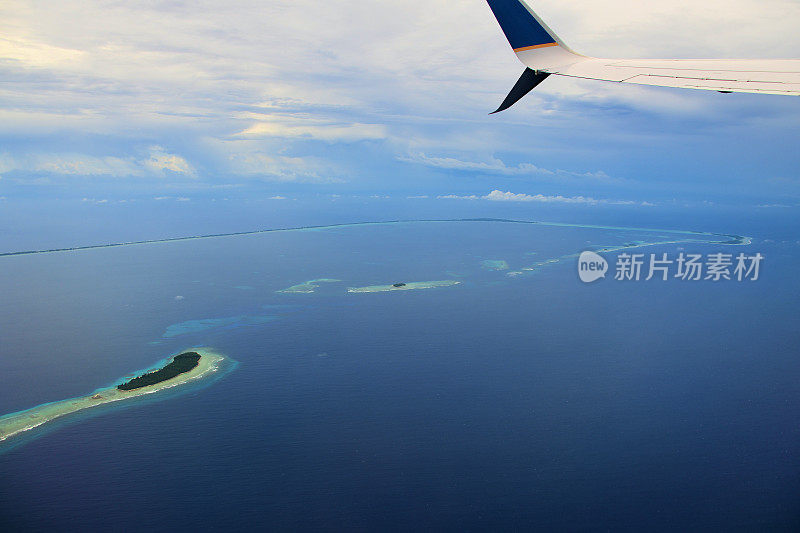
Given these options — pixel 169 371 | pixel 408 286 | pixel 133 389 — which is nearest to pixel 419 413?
pixel 169 371

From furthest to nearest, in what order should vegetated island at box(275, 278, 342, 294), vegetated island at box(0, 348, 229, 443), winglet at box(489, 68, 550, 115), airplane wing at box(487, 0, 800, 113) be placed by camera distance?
vegetated island at box(275, 278, 342, 294), vegetated island at box(0, 348, 229, 443), winglet at box(489, 68, 550, 115), airplane wing at box(487, 0, 800, 113)

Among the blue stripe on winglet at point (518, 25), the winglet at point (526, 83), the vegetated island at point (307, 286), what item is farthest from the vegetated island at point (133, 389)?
the blue stripe on winglet at point (518, 25)

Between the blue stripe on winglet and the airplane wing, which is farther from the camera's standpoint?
the blue stripe on winglet

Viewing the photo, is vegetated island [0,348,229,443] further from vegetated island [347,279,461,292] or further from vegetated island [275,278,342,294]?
vegetated island [347,279,461,292]

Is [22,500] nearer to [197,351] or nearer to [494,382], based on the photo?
[197,351]

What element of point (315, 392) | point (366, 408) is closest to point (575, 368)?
point (366, 408)

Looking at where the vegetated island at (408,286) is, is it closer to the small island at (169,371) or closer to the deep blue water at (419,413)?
the deep blue water at (419,413)

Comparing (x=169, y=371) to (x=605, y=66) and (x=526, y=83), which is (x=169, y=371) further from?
(x=605, y=66)

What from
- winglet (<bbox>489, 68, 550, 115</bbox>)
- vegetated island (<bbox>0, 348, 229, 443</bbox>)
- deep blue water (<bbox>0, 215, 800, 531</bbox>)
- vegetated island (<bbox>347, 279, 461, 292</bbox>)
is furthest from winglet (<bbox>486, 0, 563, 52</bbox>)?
vegetated island (<bbox>347, 279, 461, 292</bbox>)
